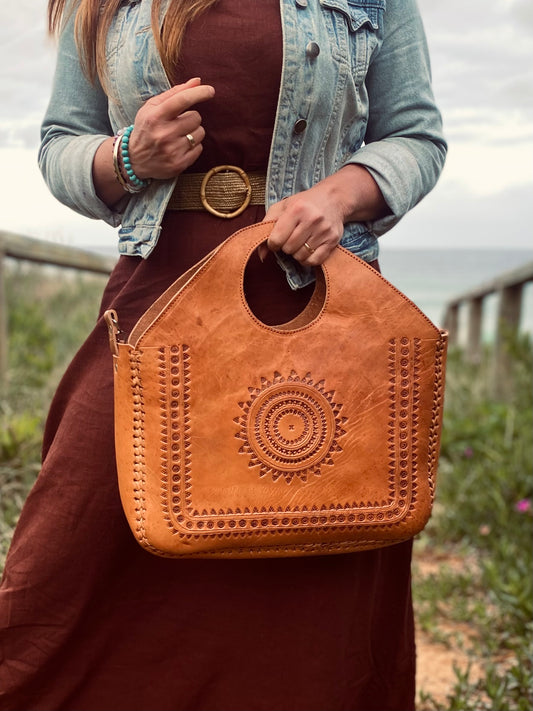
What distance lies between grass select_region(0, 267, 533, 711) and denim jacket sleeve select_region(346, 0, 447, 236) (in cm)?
68

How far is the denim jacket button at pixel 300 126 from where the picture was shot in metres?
1.42

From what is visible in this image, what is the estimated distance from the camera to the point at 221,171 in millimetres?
1463

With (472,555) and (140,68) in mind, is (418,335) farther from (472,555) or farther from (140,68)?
(472,555)

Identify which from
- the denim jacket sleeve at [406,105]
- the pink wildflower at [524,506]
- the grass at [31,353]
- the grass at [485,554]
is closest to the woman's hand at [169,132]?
the denim jacket sleeve at [406,105]

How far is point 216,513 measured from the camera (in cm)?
133

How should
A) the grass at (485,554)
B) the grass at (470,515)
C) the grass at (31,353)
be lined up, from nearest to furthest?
the grass at (485,554)
the grass at (470,515)
the grass at (31,353)

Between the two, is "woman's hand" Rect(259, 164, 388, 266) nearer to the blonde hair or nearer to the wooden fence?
the blonde hair

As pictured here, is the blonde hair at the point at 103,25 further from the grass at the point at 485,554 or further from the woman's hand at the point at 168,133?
the grass at the point at 485,554

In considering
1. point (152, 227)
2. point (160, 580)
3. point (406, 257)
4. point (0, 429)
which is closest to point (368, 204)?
point (152, 227)

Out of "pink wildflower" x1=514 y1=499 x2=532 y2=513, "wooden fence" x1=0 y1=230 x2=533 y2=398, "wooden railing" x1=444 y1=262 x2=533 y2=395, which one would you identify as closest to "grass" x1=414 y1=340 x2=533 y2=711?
"pink wildflower" x1=514 y1=499 x2=532 y2=513

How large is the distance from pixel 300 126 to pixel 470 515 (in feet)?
8.63

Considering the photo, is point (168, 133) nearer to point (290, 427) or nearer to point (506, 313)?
point (290, 427)

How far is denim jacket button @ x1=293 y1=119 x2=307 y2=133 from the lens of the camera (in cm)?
142

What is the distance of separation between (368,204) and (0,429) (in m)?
2.27
